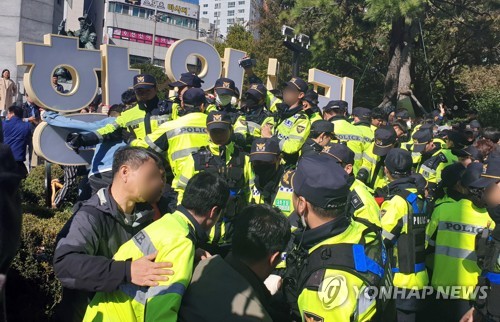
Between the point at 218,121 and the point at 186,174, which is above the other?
the point at 218,121

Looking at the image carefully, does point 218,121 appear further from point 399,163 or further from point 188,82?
point 188,82

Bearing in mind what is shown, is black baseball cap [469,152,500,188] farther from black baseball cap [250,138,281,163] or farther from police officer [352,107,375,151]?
police officer [352,107,375,151]

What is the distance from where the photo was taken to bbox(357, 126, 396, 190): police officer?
23.7 feet

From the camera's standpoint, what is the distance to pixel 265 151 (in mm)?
5566

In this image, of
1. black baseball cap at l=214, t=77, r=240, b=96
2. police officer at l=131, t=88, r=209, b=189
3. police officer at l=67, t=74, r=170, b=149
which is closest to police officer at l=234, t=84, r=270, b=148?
black baseball cap at l=214, t=77, r=240, b=96

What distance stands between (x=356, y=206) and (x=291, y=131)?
2.89 m

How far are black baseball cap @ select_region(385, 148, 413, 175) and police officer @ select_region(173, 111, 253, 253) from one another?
1446mm

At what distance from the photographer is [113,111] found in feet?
28.1

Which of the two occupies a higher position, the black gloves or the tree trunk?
the tree trunk

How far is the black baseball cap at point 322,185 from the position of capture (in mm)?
2832

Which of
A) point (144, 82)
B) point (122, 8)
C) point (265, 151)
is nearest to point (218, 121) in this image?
point (265, 151)

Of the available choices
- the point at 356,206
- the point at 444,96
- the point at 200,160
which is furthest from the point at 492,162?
the point at 444,96

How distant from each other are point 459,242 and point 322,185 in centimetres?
242

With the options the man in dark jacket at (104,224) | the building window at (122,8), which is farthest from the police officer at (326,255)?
the building window at (122,8)
